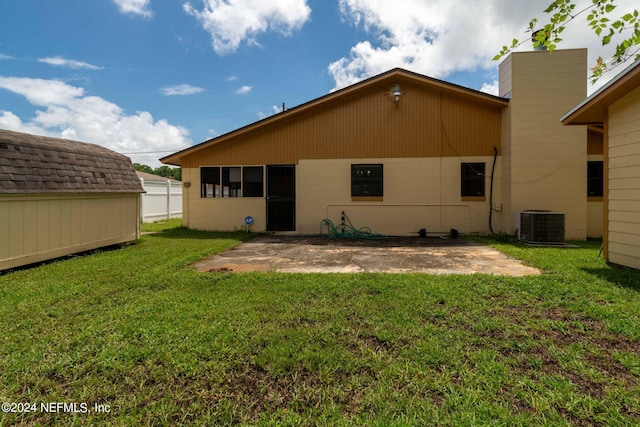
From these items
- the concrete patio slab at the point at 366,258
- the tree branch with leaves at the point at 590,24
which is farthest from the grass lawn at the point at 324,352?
the tree branch with leaves at the point at 590,24

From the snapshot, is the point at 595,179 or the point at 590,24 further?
the point at 595,179

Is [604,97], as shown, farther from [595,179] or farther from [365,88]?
[365,88]

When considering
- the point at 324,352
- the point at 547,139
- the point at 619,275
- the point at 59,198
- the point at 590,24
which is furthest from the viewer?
the point at 547,139

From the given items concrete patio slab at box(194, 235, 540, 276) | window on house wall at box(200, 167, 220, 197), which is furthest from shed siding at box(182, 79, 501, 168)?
concrete patio slab at box(194, 235, 540, 276)

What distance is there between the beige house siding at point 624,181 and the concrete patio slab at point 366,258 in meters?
1.52

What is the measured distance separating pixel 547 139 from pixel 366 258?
6.77m

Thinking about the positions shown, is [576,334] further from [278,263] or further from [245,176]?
[245,176]

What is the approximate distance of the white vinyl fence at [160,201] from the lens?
566 inches

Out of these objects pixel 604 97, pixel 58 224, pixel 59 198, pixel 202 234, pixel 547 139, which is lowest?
pixel 202 234

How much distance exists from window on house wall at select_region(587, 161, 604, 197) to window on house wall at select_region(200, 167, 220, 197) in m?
11.7

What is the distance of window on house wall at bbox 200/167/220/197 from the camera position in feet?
32.9

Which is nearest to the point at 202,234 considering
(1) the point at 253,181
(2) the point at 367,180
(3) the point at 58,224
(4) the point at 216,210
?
(4) the point at 216,210

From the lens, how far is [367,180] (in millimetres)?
9477

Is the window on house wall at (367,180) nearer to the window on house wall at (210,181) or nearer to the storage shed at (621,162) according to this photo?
the window on house wall at (210,181)
